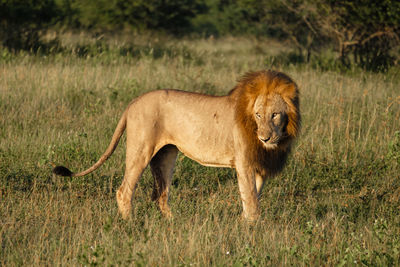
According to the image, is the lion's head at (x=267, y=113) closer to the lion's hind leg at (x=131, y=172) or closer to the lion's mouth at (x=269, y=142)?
the lion's mouth at (x=269, y=142)

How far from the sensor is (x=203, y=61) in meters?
10.8

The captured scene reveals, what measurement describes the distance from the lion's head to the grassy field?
0.52 m

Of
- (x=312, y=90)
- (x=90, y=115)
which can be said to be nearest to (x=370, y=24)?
(x=312, y=90)

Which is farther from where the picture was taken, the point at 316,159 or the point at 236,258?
the point at 316,159

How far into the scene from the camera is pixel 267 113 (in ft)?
11.2

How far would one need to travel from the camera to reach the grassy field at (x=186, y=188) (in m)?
3.05

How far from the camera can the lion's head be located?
3.41m

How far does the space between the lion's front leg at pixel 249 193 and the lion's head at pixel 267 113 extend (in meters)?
0.10

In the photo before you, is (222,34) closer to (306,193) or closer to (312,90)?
(312,90)

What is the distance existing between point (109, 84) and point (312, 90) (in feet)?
9.25

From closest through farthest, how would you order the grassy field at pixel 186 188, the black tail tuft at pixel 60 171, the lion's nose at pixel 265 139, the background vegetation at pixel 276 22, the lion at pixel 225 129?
the grassy field at pixel 186 188
the lion's nose at pixel 265 139
the lion at pixel 225 129
the black tail tuft at pixel 60 171
the background vegetation at pixel 276 22

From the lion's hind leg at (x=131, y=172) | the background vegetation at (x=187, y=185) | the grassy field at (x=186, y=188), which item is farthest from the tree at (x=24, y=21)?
the lion's hind leg at (x=131, y=172)

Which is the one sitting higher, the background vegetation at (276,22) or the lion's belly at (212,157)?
the lion's belly at (212,157)

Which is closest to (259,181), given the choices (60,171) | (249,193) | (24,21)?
(249,193)
